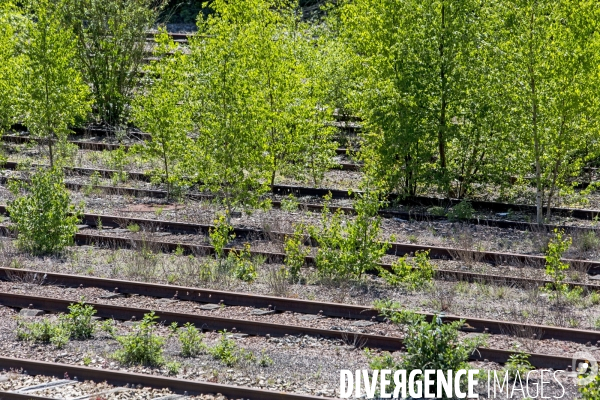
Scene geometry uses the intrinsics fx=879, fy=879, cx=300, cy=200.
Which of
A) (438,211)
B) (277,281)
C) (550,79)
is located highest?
(550,79)

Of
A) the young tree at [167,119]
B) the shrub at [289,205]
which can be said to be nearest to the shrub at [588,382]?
the shrub at [289,205]

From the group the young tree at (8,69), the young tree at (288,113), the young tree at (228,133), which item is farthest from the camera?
the young tree at (8,69)

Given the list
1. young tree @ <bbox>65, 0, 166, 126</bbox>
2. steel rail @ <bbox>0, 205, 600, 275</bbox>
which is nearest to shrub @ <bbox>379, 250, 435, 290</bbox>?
steel rail @ <bbox>0, 205, 600, 275</bbox>

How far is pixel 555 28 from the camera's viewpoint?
16906mm

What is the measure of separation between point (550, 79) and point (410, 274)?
5990 mm

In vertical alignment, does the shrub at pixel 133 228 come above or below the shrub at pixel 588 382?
above

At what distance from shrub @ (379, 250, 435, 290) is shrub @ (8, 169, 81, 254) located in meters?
5.54

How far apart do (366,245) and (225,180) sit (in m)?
4.10

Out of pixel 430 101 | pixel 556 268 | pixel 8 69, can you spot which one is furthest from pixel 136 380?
pixel 8 69

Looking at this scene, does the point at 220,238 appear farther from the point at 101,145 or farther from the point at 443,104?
the point at 101,145

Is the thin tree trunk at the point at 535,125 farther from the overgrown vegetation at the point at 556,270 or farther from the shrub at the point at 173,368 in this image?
the shrub at the point at 173,368

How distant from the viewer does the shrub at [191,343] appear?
34.3 feet

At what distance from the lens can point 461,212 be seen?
17766 mm

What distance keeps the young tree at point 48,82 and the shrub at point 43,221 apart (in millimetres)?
5817
